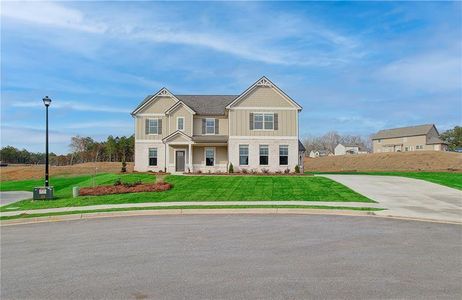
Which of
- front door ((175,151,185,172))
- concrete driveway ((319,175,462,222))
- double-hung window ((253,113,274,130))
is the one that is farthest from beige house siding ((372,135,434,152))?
front door ((175,151,185,172))

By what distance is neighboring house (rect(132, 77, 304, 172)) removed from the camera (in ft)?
105

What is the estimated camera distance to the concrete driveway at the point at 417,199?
13.4m

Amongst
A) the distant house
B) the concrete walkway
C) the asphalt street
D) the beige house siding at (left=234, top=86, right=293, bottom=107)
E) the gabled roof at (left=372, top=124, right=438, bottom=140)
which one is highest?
the gabled roof at (left=372, top=124, right=438, bottom=140)

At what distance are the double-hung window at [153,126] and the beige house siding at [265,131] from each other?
7.72 m

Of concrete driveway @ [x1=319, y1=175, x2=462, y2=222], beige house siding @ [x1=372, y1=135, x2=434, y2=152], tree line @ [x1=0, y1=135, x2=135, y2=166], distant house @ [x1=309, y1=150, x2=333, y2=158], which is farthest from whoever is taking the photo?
distant house @ [x1=309, y1=150, x2=333, y2=158]

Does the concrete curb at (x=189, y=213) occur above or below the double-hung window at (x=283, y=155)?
Result: below

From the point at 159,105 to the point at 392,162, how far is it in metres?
44.0

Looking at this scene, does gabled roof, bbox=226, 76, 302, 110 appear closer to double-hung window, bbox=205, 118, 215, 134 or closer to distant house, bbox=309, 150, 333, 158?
double-hung window, bbox=205, 118, 215, 134

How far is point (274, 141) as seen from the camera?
32.0 m

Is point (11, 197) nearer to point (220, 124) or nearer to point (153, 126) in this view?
point (153, 126)

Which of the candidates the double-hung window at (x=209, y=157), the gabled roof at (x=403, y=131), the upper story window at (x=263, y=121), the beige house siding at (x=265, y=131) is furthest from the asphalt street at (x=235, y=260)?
the gabled roof at (x=403, y=131)

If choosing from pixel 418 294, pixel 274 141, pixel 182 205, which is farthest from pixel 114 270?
pixel 274 141

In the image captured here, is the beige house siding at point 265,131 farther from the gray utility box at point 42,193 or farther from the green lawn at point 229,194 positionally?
the gray utility box at point 42,193

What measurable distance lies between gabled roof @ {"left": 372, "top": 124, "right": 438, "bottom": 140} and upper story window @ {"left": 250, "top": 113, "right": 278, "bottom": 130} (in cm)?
6746
